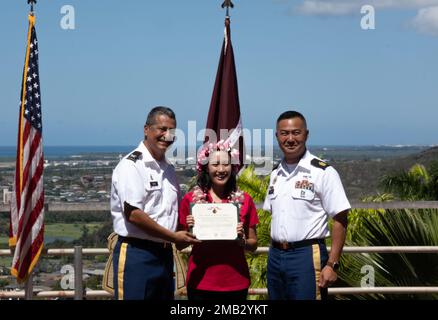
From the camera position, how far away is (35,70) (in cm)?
644

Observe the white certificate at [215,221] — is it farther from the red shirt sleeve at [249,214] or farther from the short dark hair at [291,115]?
the short dark hair at [291,115]

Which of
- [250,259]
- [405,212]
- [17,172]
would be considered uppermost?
[17,172]

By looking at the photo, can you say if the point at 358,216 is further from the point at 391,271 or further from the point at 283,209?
the point at 283,209

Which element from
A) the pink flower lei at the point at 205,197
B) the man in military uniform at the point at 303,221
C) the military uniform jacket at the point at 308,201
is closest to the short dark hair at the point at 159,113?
the pink flower lei at the point at 205,197

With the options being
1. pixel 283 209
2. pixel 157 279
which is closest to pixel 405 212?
pixel 283 209

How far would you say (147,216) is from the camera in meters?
4.59

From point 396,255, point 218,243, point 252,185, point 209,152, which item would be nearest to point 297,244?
point 218,243

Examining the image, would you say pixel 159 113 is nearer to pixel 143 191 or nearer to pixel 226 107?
pixel 143 191

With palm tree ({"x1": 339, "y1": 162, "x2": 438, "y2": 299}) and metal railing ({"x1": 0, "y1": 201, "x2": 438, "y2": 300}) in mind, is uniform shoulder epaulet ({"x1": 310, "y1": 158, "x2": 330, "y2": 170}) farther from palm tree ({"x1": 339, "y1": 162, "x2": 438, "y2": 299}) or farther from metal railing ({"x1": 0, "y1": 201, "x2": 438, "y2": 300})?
palm tree ({"x1": 339, "y1": 162, "x2": 438, "y2": 299})

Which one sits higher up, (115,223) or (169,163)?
(169,163)

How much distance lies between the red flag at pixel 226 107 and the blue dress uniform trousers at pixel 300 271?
2190 millimetres
